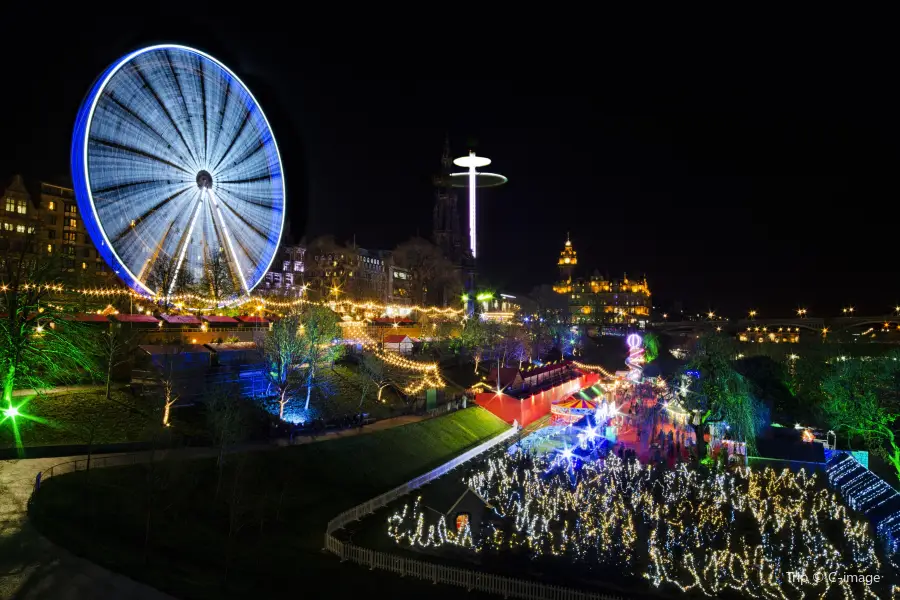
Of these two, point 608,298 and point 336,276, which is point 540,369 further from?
point 608,298

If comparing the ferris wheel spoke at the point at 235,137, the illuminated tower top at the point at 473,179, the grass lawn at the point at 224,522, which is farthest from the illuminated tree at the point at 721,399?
the illuminated tower top at the point at 473,179

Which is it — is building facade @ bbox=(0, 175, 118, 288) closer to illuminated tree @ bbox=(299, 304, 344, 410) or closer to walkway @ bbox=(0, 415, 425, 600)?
illuminated tree @ bbox=(299, 304, 344, 410)

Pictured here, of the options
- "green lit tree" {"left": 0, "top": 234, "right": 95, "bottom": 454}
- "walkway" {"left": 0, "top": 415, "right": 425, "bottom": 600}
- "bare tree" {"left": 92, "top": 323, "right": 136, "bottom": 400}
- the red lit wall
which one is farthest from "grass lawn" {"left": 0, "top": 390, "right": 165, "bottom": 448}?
the red lit wall

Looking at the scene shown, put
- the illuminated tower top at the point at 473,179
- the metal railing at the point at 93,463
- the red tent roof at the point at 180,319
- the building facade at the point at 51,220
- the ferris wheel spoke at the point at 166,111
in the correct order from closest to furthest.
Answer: the metal railing at the point at 93,463
the red tent roof at the point at 180,319
the ferris wheel spoke at the point at 166,111
the building facade at the point at 51,220
the illuminated tower top at the point at 473,179

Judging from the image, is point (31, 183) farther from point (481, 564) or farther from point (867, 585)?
point (867, 585)

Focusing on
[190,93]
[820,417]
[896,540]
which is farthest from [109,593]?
[820,417]

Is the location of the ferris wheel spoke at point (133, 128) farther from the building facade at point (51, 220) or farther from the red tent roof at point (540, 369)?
the red tent roof at point (540, 369)
